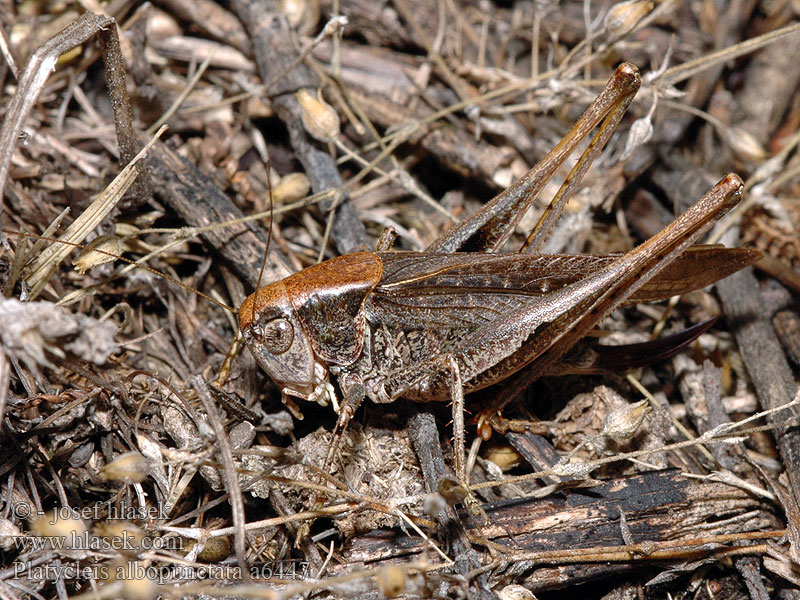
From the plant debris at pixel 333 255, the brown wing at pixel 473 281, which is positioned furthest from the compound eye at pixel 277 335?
the brown wing at pixel 473 281

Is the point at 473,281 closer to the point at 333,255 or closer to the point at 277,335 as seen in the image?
the point at 277,335

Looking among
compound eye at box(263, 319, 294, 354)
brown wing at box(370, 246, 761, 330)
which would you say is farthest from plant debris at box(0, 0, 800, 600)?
brown wing at box(370, 246, 761, 330)

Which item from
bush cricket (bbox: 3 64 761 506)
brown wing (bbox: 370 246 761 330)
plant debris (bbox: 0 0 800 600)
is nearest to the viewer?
plant debris (bbox: 0 0 800 600)

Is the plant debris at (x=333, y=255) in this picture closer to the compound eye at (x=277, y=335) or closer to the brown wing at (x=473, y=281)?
the compound eye at (x=277, y=335)

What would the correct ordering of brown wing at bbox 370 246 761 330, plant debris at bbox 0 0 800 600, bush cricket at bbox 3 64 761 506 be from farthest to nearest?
brown wing at bbox 370 246 761 330 → bush cricket at bbox 3 64 761 506 → plant debris at bbox 0 0 800 600

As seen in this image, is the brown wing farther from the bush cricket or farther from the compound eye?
the compound eye

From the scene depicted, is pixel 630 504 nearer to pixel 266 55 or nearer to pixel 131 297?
pixel 131 297

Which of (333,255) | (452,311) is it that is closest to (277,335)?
(452,311)

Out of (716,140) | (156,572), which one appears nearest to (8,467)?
(156,572)
